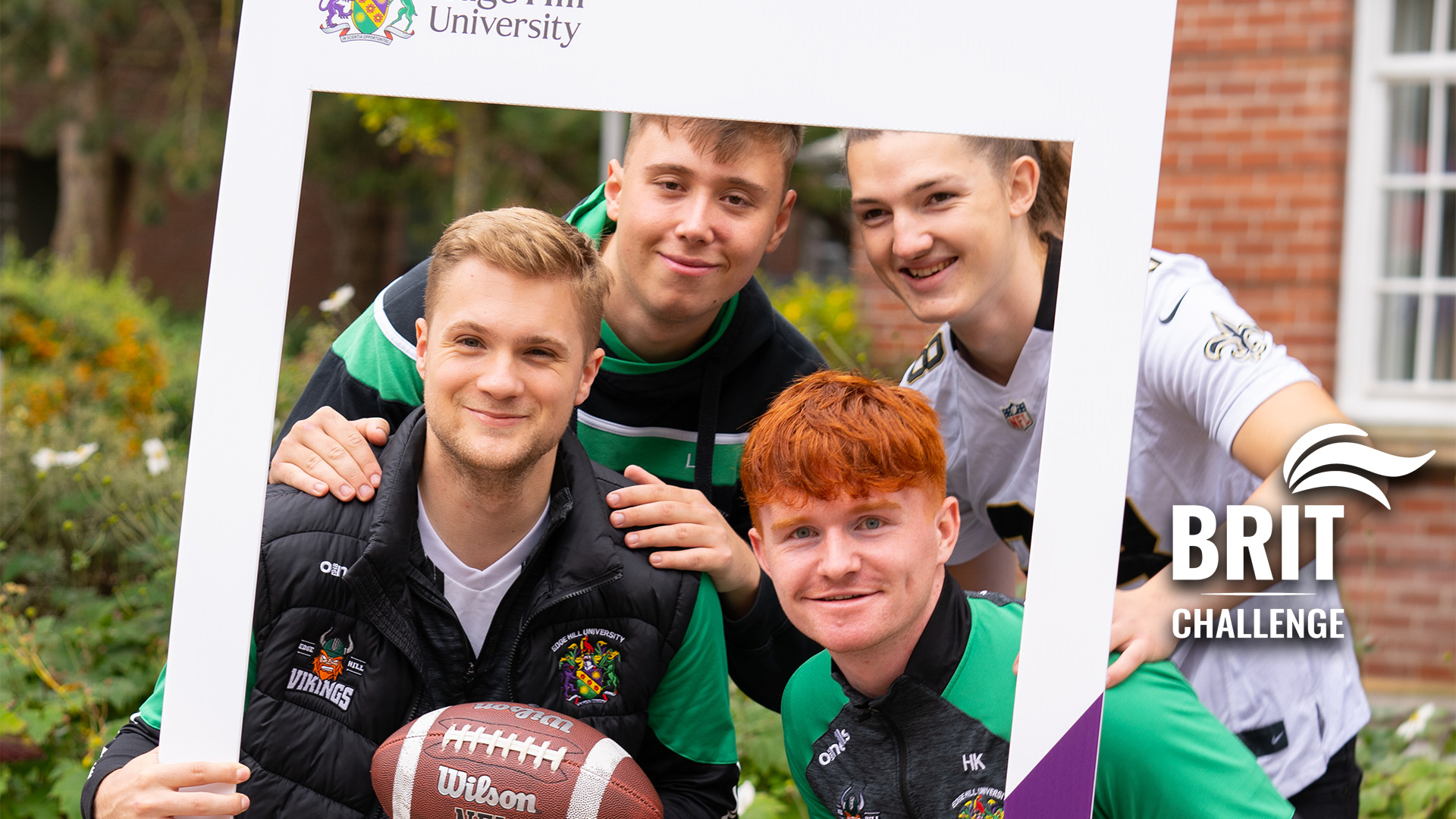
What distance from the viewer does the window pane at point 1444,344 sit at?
6438mm

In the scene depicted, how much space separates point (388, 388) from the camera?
2.45 m

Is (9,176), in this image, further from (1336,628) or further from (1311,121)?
(1336,628)

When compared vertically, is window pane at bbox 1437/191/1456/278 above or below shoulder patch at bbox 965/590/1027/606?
above

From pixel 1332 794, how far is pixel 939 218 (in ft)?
4.99

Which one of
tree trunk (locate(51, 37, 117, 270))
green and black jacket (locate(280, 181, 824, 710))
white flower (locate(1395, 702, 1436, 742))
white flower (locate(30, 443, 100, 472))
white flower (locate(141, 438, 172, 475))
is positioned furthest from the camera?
tree trunk (locate(51, 37, 117, 270))

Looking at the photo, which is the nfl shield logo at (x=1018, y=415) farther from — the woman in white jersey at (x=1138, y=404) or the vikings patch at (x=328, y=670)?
the vikings patch at (x=328, y=670)

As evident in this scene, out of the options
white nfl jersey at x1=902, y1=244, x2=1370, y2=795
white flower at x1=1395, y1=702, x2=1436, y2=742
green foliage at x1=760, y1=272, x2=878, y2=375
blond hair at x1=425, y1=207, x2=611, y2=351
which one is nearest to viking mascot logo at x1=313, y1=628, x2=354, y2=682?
blond hair at x1=425, y1=207, x2=611, y2=351

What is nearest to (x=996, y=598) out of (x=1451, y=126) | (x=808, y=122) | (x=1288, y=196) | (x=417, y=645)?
(x=808, y=122)

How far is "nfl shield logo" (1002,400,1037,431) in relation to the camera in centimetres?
235

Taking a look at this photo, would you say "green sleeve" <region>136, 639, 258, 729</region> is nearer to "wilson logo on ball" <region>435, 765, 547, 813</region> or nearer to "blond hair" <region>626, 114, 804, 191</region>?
"wilson logo on ball" <region>435, 765, 547, 813</region>

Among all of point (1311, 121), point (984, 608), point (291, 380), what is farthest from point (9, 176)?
point (984, 608)

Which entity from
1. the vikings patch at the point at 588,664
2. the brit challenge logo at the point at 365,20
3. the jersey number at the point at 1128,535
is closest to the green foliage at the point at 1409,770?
the jersey number at the point at 1128,535

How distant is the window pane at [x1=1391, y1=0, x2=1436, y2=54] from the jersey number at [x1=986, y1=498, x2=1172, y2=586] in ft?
17.5

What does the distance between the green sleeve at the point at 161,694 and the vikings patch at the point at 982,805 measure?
4.15 ft
